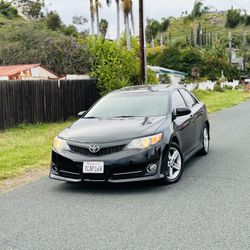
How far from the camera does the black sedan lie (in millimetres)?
6578

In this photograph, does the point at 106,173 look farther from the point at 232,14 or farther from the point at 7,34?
the point at 232,14

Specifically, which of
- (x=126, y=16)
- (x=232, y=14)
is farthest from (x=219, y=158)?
(x=232, y=14)

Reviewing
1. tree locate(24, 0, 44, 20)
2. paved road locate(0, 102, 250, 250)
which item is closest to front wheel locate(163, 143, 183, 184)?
paved road locate(0, 102, 250, 250)

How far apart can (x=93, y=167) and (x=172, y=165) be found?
1309 mm

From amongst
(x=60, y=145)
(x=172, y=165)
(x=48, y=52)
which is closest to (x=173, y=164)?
(x=172, y=165)

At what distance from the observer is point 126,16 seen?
4028 cm

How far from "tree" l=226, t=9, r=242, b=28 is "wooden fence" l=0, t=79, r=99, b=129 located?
124096mm

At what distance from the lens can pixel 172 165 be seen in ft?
23.6

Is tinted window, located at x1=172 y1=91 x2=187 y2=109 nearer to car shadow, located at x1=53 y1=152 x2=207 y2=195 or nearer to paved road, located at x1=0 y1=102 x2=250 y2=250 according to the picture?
paved road, located at x1=0 y1=102 x2=250 y2=250

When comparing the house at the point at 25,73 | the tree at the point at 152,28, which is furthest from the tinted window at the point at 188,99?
the tree at the point at 152,28

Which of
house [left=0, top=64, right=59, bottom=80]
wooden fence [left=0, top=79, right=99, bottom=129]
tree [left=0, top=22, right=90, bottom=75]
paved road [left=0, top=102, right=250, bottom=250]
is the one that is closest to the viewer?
paved road [left=0, top=102, right=250, bottom=250]

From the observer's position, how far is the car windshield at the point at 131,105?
7820 millimetres

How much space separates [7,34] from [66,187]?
27868mm

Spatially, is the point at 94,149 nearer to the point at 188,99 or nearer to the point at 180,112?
the point at 180,112
